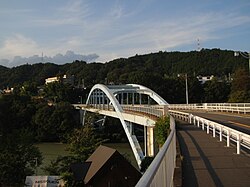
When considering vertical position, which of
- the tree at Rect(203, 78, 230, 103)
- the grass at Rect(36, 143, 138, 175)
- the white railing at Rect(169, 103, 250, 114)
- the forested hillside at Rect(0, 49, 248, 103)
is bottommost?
the grass at Rect(36, 143, 138, 175)

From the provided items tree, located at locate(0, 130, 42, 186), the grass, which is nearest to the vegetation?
tree, located at locate(0, 130, 42, 186)

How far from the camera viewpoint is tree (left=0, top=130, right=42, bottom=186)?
2850cm

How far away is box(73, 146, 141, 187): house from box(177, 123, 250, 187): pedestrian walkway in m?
15.4

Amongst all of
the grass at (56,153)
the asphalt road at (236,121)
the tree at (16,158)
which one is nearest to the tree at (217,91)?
the grass at (56,153)

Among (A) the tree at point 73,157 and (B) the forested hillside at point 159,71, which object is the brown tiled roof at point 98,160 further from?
(B) the forested hillside at point 159,71

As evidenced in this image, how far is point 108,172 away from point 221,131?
15.7 m

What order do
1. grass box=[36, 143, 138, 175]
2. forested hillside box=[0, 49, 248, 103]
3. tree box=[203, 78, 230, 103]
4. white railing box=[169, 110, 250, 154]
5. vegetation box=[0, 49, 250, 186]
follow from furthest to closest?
forested hillside box=[0, 49, 248, 103]
tree box=[203, 78, 230, 103]
grass box=[36, 143, 138, 175]
vegetation box=[0, 49, 250, 186]
white railing box=[169, 110, 250, 154]

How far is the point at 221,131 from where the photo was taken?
14.6 metres

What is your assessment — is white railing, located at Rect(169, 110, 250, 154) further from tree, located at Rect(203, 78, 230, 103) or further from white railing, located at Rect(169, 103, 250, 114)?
tree, located at Rect(203, 78, 230, 103)

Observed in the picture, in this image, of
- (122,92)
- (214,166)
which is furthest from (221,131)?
(122,92)

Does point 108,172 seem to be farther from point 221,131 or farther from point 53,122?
point 53,122

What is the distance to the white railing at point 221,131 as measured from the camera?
37.2ft

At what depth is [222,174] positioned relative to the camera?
8195 millimetres

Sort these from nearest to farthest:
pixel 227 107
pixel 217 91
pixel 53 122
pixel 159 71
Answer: pixel 227 107 → pixel 53 122 → pixel 217 91 → pixel 159 71
